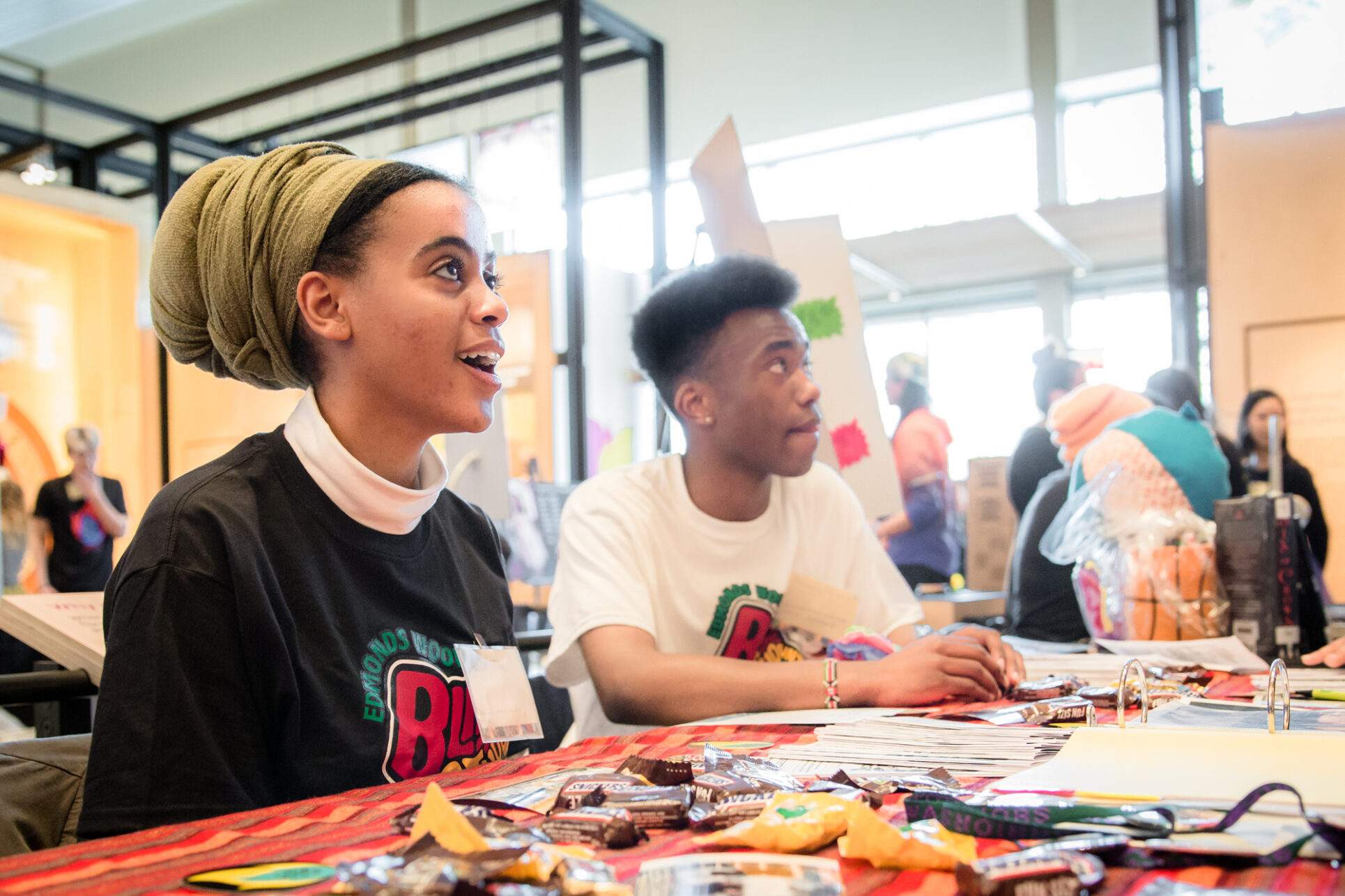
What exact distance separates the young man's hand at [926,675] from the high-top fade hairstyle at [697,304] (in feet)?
2.70

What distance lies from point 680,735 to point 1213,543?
1108mm

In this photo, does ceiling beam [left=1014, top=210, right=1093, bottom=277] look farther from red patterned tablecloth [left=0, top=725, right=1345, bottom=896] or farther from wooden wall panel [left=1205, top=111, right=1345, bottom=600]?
red patterned tablecloth [left=0, top=725, right=1345, bottom=896]

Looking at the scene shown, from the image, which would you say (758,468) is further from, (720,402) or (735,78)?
(735,78)

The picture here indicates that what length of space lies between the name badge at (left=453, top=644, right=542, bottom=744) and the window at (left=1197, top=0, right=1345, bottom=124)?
464 cm

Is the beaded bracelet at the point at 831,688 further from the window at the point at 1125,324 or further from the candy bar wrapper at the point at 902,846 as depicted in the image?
the window at the point at 1125,324

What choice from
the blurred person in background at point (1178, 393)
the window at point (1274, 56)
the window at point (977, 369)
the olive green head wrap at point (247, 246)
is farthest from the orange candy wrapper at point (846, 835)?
the window at point (977, 369)

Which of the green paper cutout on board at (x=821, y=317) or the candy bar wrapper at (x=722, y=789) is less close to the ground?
the green paper cutout on board at (x=821, y=317)

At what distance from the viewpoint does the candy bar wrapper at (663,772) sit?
0.87 metres

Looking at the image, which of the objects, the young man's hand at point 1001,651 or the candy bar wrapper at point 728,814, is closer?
the candy bar wrapper at point 728,814

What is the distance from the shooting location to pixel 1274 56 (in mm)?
5062

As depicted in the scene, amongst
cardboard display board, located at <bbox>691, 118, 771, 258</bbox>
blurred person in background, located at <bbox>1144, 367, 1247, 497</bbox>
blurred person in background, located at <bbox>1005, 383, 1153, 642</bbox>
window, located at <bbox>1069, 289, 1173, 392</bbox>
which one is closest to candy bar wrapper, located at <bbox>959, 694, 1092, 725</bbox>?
blurred person in background, located at <bbox>1005, 383, 1153, 642</bbox>

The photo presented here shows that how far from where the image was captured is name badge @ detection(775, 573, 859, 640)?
5.94 feet

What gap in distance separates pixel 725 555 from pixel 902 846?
1.24m

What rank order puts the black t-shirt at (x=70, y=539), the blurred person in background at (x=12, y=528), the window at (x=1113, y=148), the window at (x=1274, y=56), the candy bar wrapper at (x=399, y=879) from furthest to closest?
the window at (x=1113, y=148), the blurred person in background at (x=12, y=528), the black t-shirt at (x=70, y=539), the window at (x=1274, y=56), the candy bar wrapper at (x=399, y=879)
